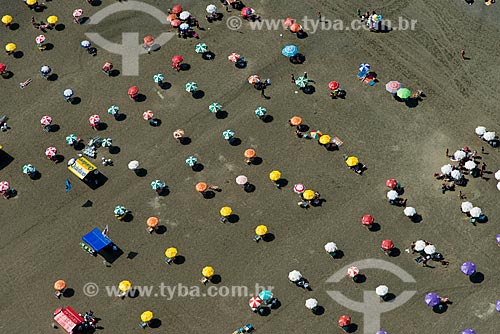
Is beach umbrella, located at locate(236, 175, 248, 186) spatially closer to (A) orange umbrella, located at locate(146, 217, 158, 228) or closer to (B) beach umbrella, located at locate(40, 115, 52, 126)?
(A) orange umbrella, located at locate(146, 217, 158, 228)

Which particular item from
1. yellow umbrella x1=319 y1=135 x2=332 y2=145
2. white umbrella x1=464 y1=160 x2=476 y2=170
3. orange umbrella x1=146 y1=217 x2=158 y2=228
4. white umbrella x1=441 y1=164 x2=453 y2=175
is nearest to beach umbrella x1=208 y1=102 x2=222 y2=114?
yellow umbrella x1=319 y1=135 x2=332 y2=145

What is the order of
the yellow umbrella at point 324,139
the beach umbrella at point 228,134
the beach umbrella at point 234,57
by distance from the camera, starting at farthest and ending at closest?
the beach umbrella at point 234,57 → the beach umbrella at point 228,134 → the yellow umbrella at point 324,139

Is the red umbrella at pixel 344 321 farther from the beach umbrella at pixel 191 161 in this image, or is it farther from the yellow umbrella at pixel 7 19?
the yellow umbrella at pixel 7 19

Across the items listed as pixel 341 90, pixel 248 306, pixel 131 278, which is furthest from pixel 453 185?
pixel 131 278


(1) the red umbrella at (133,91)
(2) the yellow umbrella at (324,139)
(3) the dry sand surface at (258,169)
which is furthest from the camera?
(1) the red umbrella at (133,91)

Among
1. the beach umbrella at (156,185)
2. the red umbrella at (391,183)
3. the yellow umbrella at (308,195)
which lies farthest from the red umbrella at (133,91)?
the red umbrella at (391,183)

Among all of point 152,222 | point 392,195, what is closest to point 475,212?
point 392,195

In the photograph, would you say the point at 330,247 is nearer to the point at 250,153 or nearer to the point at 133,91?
the point at 250,153

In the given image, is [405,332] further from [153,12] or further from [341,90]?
[153,12]
